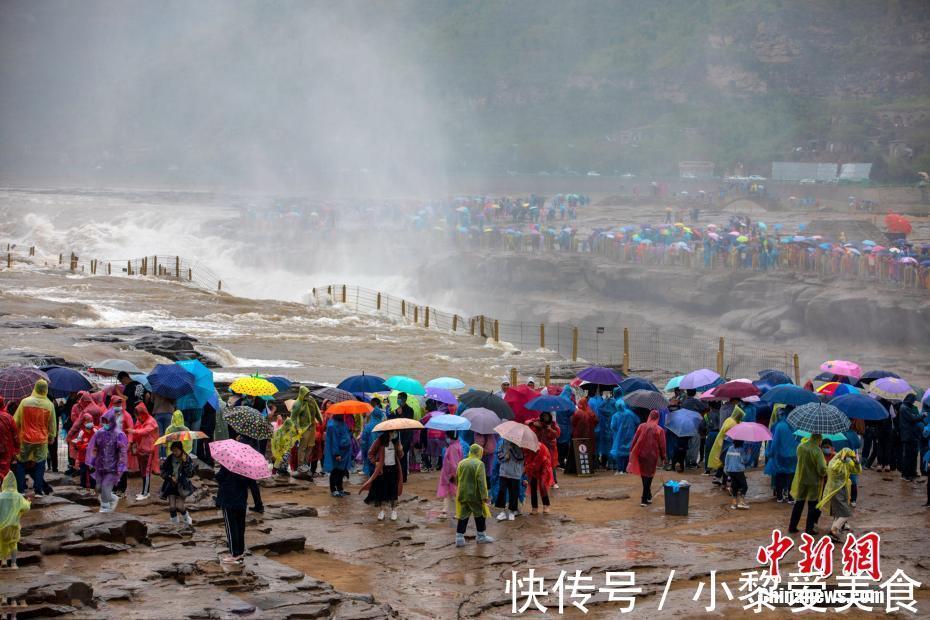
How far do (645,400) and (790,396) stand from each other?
1915mm

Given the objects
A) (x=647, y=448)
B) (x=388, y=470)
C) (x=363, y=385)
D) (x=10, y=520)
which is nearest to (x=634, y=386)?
(x=647, y=448)

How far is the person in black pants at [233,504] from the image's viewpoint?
11.1 metres

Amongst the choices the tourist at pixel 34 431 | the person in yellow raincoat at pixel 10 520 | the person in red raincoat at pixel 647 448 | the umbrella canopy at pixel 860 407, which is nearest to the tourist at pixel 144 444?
the tourist at pixel 34 431

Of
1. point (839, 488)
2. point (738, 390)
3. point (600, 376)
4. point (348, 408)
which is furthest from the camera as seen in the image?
point (600, 376)

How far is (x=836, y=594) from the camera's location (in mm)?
10758

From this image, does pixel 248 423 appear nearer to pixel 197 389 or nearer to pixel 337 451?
pixel 337 451

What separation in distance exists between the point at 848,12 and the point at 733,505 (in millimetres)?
104714

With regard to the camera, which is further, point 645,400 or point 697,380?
point 697,380

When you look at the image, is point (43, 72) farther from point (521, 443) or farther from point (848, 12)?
point (521, 443)

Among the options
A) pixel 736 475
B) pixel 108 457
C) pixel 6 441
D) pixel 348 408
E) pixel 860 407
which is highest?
pixel 860 407

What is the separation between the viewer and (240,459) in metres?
11.1

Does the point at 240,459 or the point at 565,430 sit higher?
the point at 240,459

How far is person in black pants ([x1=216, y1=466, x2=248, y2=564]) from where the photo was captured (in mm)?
11078

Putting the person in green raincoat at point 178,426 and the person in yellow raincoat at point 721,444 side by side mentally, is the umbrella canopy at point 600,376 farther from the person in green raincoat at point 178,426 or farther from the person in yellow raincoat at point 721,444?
the person in green raincoat at point 178,426
